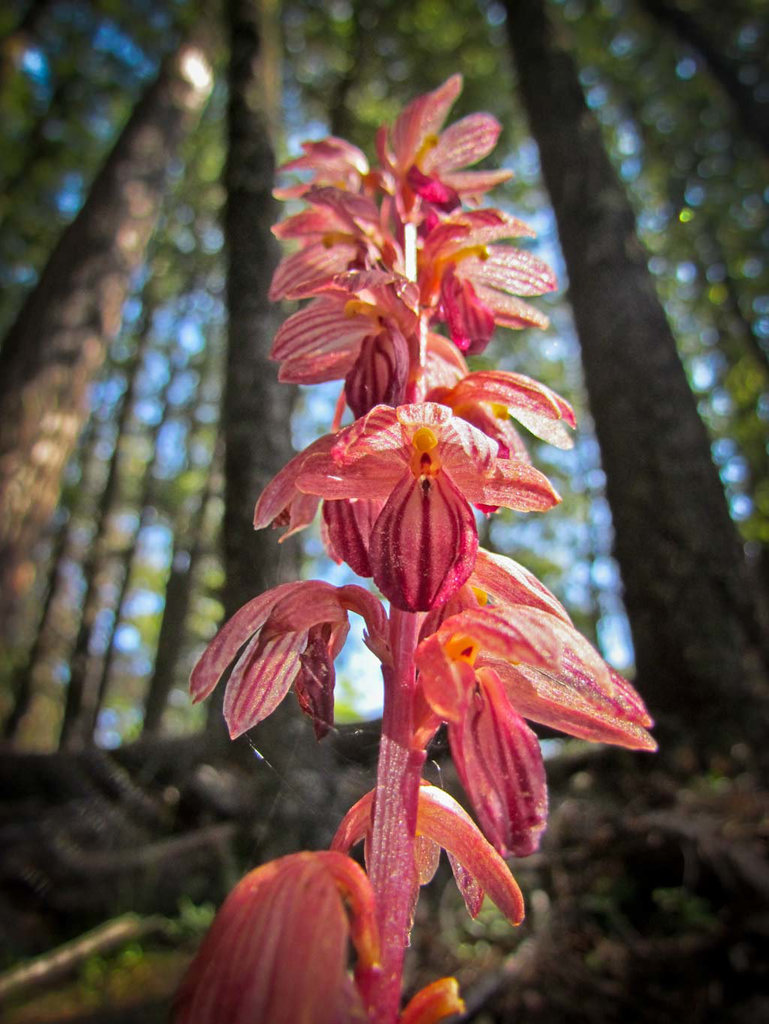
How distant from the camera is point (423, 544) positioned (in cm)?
82

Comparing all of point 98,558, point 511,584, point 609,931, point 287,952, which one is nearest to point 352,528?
point 511,584

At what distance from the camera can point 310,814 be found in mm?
2502

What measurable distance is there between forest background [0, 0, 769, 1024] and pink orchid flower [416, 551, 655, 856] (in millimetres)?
510

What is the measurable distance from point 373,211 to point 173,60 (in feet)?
27.2

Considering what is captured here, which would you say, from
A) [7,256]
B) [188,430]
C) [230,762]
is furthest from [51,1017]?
[188,430]

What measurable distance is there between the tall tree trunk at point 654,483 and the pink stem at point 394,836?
2864 mm

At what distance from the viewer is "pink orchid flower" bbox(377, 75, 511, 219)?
4.51 ft

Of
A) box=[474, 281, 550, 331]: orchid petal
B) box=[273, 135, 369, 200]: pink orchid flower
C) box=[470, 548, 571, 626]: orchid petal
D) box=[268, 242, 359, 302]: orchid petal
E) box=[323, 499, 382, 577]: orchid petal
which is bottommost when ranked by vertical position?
box=[470, 548, 571, 626]: orchid petal

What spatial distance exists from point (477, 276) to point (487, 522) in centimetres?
257

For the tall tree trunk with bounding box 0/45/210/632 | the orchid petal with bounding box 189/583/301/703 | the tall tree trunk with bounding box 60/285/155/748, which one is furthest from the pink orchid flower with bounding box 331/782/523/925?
the tall tree trunk with bounding box 60/285/155/748

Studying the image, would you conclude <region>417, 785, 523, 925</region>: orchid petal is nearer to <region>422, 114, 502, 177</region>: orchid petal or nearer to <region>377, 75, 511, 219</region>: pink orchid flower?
<region>377, 75, 511, 219</region>: pink orchid flower

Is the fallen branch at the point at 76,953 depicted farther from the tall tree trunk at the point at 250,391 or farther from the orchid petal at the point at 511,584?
the orchid petal at the point at 511,584

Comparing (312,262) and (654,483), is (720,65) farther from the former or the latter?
(312,262)

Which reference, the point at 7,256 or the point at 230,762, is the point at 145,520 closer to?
the point at 7,256
